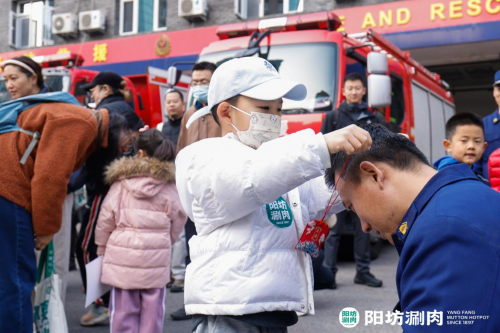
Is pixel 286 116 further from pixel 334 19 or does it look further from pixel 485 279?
pixel 485 279

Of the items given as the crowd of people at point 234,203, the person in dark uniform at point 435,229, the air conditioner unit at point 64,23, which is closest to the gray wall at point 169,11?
the air conditioner unit at point 64,23

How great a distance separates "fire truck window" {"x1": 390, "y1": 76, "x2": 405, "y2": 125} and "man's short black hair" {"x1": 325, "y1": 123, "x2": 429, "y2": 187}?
6.04 meters

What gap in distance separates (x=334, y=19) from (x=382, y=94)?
4.68ft

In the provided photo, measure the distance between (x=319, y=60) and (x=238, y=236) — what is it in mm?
4999

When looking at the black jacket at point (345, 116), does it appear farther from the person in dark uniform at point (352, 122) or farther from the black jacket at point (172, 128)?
the black jacket at point (172, 128)

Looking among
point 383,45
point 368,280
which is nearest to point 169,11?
point 383,45

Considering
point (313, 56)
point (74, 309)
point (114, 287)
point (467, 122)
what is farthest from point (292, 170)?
point (313, 56)

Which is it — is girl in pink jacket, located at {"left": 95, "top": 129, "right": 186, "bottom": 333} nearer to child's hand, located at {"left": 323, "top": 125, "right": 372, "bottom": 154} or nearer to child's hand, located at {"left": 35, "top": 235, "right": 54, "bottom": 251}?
child's hand, located at {"left": 35, "top": 235, "right": 54, "bottom": 251}

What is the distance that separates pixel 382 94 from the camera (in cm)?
623

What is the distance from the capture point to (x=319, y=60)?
6668 mm

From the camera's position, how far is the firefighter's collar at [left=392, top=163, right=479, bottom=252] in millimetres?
1446

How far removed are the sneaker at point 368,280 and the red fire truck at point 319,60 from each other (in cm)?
71

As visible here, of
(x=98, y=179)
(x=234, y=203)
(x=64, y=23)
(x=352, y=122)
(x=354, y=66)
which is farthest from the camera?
(x=64, y=23)

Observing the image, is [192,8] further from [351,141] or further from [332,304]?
[351,141]
